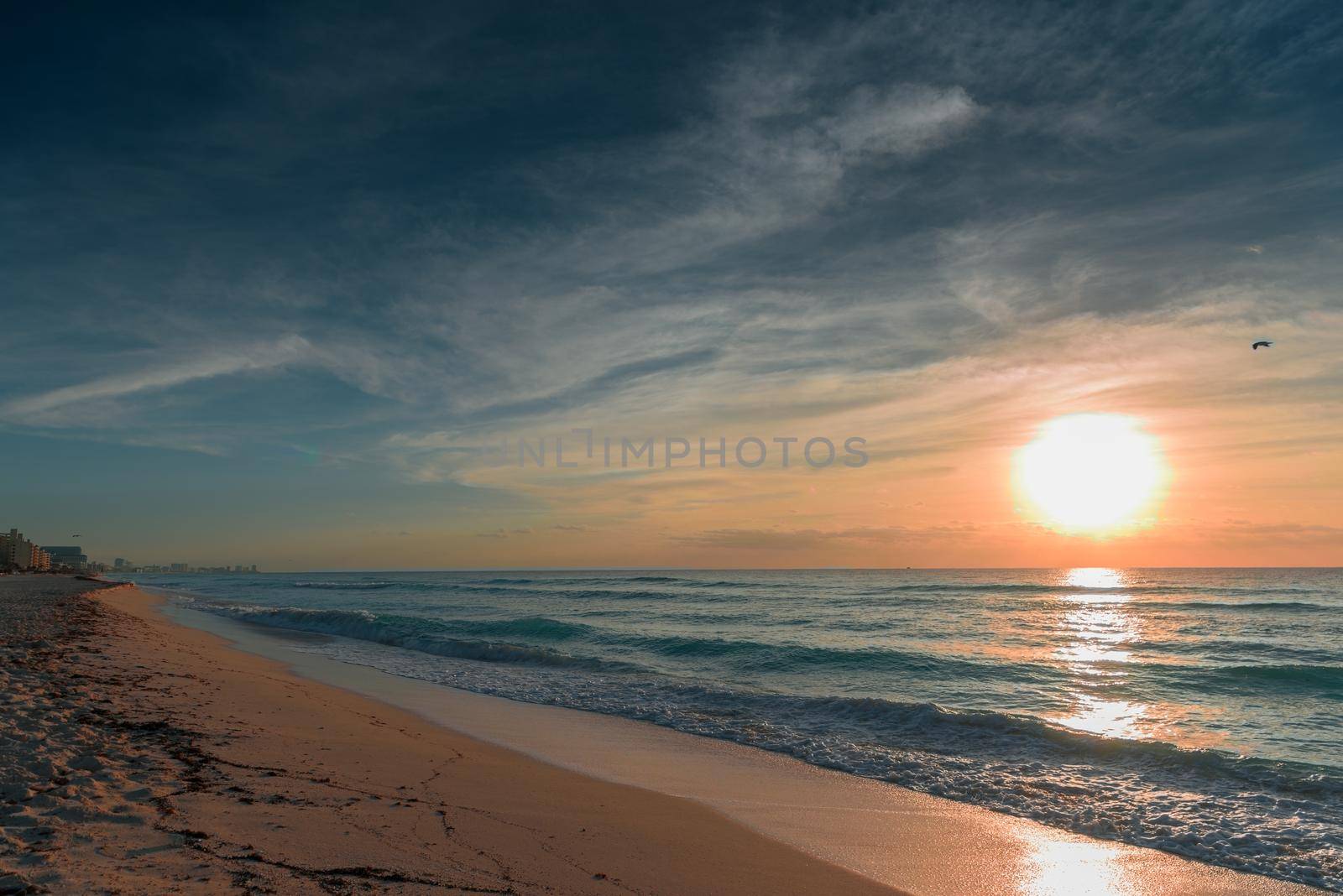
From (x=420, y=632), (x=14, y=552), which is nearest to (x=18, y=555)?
(x=14, y=552)

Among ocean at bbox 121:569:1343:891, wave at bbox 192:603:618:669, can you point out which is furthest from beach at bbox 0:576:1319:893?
wave at bbox 192:603:618:669

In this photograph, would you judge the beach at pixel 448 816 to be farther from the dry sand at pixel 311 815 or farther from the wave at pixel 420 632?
the wave at pixel 420 632

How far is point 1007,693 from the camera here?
16.8m

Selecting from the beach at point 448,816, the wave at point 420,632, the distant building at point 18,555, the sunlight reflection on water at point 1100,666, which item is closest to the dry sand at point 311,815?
the beach at point 448,816

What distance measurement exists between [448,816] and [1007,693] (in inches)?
572

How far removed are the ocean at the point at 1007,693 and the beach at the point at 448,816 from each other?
42.7 inches

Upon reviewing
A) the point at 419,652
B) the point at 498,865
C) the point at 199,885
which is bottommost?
the point at 419,652

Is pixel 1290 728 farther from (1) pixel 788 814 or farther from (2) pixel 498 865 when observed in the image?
(2) pixel 498 865

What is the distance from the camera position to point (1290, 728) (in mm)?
13500

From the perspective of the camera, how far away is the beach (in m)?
5.16

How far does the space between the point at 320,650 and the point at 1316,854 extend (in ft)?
84.6

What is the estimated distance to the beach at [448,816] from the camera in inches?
203

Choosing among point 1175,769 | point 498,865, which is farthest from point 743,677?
point 498,865

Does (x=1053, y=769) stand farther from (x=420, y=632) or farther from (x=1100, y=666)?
(x=420, y=632)
